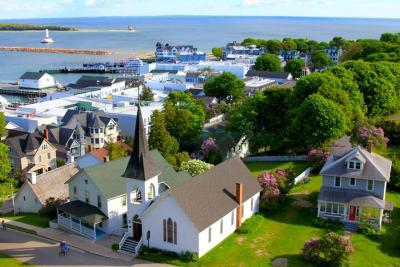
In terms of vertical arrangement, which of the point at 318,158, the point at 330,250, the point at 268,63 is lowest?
the point at 330,250

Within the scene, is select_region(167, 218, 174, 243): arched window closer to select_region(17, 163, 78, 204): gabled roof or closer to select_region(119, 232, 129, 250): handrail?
select_region(119, 232, 129, 250): handrail

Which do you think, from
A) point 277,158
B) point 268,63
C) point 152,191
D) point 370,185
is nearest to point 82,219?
point 152,191

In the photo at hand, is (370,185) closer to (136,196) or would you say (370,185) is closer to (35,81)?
(136,196)

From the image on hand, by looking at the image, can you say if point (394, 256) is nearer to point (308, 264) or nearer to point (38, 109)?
point (308, 264)

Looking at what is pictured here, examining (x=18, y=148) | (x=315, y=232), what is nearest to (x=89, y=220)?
(x=315, y=232)

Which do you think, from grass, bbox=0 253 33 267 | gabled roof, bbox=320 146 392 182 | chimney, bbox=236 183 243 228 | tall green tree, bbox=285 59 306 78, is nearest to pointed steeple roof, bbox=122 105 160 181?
chimney, bbox=236 183 243 228

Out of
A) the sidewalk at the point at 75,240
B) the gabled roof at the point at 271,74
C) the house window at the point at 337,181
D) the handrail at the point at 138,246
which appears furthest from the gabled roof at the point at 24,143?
the gabled roof at the point at 271,74

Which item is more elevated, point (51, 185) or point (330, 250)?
point (330, 250)
